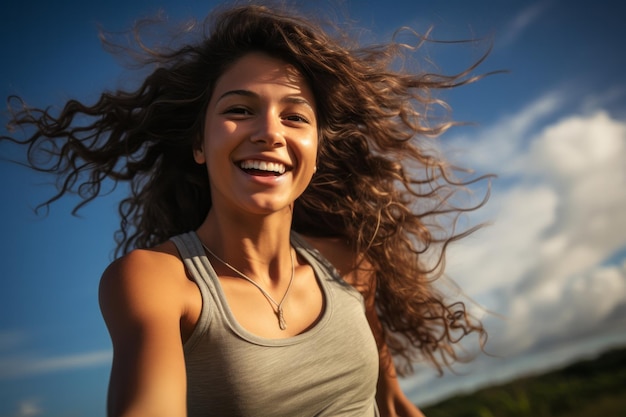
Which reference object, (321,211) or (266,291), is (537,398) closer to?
(321,211)

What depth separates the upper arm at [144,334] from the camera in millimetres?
1849

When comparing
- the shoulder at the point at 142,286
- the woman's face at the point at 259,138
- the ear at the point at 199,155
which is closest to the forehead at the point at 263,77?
the woman's face at the point at 259,138

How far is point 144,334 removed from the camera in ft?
6.63

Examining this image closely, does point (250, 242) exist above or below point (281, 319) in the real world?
above

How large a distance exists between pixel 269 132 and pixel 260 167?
0.17 m

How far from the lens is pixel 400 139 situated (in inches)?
140

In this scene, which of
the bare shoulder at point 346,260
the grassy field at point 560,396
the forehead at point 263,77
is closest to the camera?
the forehead at point 263,77

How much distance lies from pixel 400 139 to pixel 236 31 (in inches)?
47.6

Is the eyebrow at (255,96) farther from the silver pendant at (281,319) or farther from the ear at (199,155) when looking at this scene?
the silver pendant at (281,319)

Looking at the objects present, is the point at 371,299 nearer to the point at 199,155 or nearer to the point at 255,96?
the point at 199,155

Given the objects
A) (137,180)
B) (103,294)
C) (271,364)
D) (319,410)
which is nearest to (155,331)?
(103,294)

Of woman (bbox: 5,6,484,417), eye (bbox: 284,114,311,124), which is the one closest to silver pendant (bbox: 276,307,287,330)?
woman (bbox: 5,6,484,417)

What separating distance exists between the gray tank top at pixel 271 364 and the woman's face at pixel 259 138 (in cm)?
37

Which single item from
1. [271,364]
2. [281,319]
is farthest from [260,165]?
[271,364]
